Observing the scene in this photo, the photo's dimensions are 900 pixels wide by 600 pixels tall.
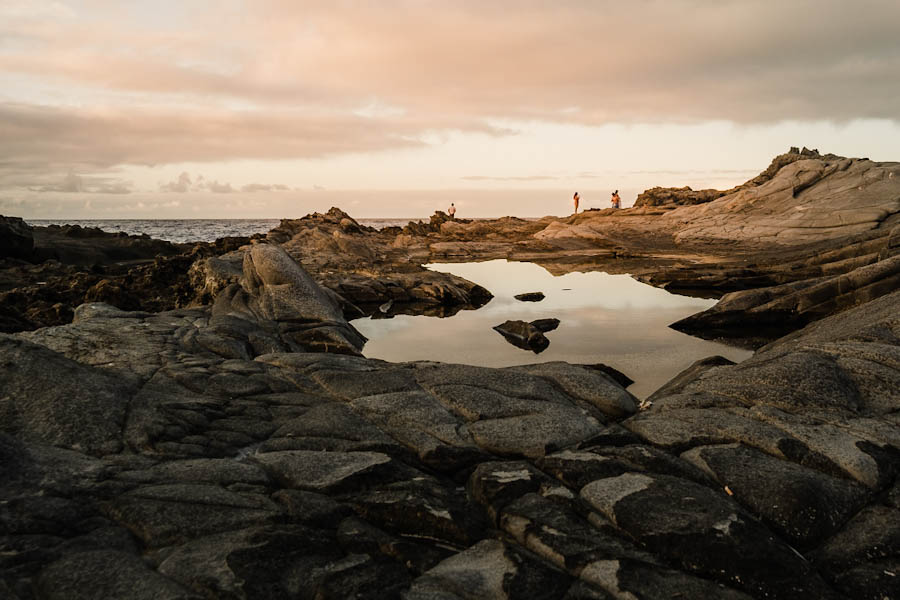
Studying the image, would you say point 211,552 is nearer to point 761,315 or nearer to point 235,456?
point 235,456

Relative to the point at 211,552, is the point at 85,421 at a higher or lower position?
higher

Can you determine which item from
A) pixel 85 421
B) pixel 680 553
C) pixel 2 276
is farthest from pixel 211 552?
pixel 2 276

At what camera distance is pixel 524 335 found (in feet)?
67.4

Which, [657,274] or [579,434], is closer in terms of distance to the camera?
[579,434]

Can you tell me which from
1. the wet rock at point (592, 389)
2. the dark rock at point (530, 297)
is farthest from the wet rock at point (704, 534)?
the dark rock at point (530, 297)

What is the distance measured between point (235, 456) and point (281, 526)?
2406 mm

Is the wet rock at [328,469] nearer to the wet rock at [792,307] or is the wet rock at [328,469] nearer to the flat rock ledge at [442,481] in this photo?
the flat rock ledge at [442,481]

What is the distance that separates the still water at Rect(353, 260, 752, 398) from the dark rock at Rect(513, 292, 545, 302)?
1.23ft

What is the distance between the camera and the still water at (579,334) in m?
17.9

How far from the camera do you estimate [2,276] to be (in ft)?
97.0

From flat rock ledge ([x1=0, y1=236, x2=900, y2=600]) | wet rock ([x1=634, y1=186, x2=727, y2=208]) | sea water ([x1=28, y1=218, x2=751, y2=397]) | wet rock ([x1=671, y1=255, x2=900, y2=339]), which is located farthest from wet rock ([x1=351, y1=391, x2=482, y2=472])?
wet rock ([x1=634, y1=186, x2=727, y2=208])

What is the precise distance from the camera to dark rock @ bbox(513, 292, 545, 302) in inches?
1163

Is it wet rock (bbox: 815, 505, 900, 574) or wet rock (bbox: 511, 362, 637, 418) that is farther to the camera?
wet rock (bbox: 511, 362, 637, 418)

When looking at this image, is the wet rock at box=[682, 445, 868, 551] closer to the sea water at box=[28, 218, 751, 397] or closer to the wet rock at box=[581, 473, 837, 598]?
the wet rock at box=[581, 473, 837, 598]
